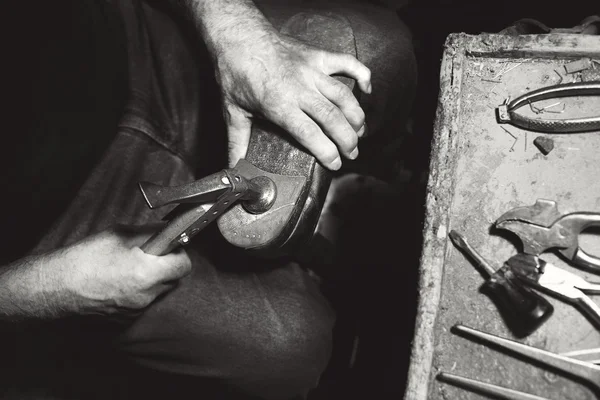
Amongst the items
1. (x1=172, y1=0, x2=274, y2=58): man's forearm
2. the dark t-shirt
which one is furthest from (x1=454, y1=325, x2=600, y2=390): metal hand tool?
the dark t-shirt

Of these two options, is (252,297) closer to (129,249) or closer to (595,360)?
(129,249)

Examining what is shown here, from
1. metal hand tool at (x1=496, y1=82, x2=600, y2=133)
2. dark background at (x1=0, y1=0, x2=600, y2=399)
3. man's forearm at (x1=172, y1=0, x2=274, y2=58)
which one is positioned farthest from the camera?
dark background at (x1=0, y1=0, x2=600, y2=399)

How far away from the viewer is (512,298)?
0.62m

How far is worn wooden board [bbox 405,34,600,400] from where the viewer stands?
0.65m

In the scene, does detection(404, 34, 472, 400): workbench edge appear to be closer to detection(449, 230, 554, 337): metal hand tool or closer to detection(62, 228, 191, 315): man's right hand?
detection(449, 230, 554, 337): metal hand tool

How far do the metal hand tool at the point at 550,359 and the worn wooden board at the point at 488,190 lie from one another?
0.07 ft

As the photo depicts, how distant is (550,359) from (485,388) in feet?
0.35

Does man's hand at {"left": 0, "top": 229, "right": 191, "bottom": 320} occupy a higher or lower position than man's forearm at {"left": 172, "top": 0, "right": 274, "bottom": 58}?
lower

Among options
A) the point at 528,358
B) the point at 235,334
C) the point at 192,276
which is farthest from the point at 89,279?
the point at 528,358

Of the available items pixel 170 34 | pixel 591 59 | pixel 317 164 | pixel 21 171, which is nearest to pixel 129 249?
pixel 317 164

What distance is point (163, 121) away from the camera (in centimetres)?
113

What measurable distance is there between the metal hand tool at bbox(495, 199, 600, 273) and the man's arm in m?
0.32

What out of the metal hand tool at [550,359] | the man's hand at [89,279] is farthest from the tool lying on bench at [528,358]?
the man's hand at [89,279]

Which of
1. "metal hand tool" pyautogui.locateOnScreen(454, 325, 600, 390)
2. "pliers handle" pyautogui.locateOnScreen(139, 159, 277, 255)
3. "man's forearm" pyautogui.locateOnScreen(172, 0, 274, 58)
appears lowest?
"metal hand tool" pyautogui.locateOnScreen(454, 325, 600, 390)
